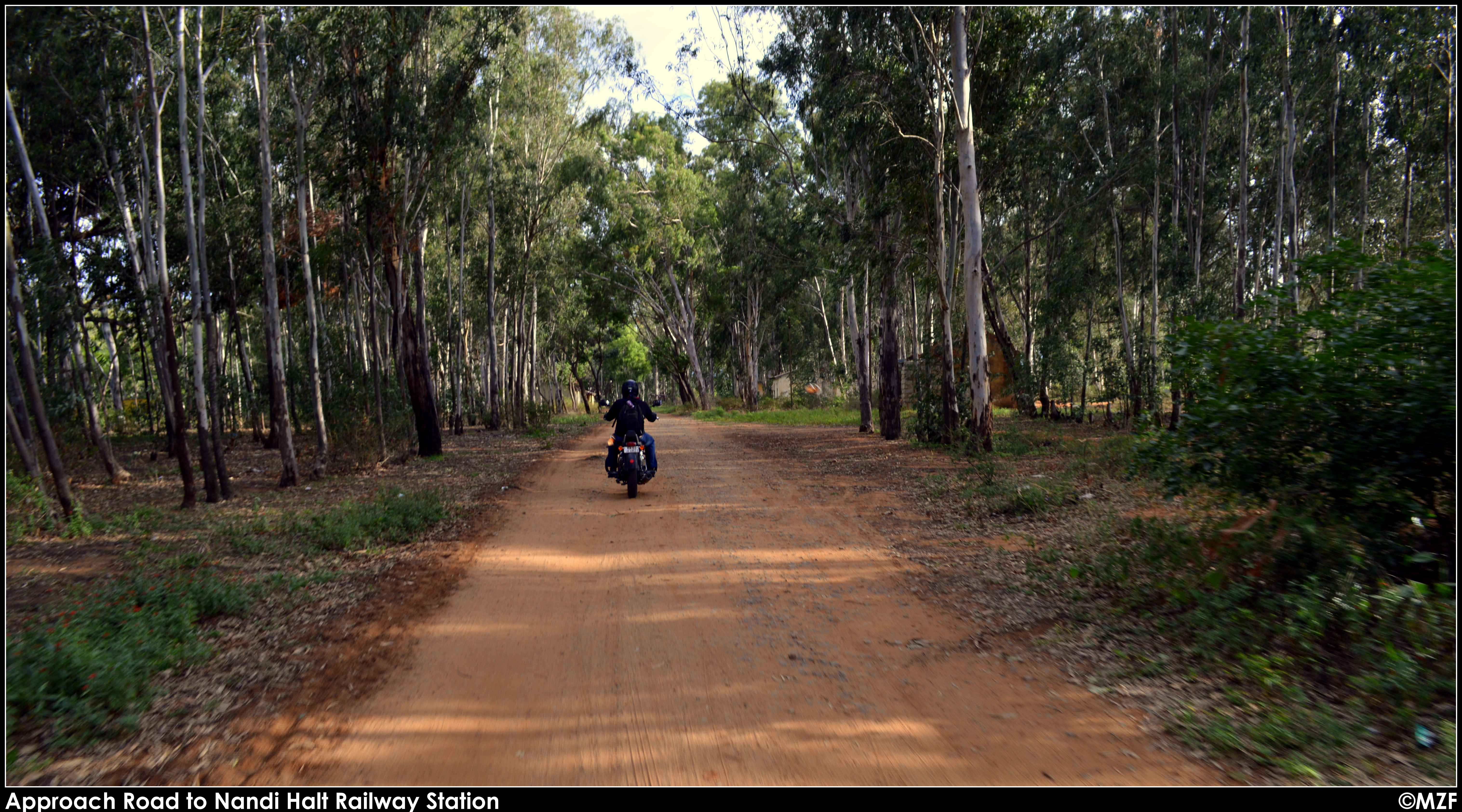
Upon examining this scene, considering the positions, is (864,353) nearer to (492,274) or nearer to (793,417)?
(793,417)

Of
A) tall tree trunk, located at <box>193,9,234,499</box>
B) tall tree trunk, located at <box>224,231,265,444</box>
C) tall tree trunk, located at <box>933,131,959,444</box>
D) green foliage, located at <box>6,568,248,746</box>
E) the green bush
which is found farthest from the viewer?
tall tree trunk, located at <box>224,231,265,444</box>

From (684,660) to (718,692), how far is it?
521 mm

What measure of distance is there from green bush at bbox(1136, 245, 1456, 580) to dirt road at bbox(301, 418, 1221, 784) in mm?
2221

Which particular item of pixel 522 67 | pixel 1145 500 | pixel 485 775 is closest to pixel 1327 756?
pixel 485 775

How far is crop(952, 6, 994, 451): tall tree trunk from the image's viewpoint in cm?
1422

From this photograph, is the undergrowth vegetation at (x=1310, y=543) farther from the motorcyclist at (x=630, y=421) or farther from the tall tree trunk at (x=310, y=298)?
the tall tree trunk at (x=310, y=298)

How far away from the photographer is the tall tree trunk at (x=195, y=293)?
35.3ft

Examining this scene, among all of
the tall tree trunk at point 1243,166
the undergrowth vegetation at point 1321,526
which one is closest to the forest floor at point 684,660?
the undergrowth vegetation at point 1321,526

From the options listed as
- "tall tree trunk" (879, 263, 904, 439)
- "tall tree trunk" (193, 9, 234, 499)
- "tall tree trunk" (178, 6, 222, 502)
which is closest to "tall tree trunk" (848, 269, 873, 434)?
"tall tree trunk" (879, 263, 904, 439)

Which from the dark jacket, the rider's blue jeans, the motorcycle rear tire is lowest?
the motorcycle rear tire

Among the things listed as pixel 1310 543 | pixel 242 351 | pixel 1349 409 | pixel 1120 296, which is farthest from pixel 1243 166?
pixel 242 351

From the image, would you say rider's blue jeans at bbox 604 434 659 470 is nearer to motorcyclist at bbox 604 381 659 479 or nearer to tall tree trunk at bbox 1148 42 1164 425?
motorcyclist at bbox 604 381 659 479

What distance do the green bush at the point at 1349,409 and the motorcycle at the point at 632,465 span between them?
669 cm

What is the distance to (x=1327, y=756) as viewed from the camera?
3.28 metres
